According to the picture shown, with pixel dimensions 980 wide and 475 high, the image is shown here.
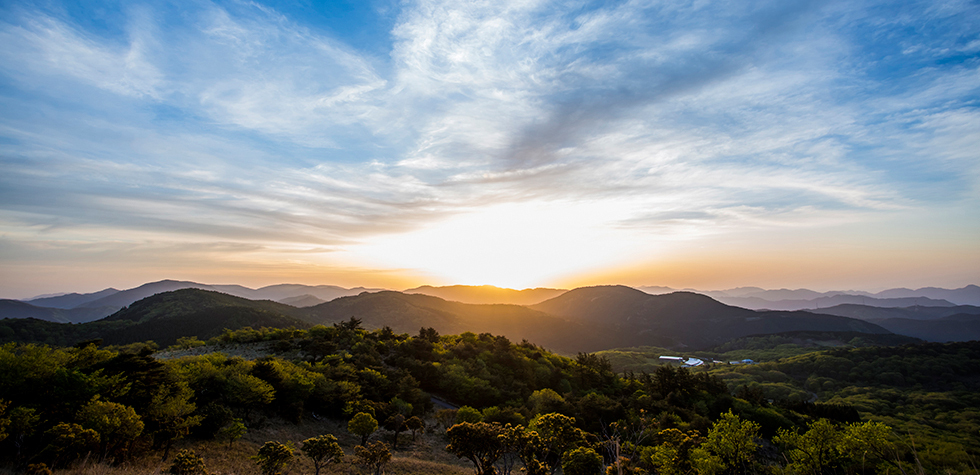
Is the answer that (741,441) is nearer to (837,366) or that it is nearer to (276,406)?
(276,406)

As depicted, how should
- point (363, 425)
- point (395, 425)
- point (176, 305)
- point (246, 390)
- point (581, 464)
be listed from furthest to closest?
point (176, 305) → point (395, 425) → point (246, 390) → point (363, 425) → point (581, 464)

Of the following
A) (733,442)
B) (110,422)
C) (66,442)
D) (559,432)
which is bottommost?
(733,442)

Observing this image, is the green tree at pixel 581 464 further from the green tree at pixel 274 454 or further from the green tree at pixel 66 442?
the green tree at pixel 66 442

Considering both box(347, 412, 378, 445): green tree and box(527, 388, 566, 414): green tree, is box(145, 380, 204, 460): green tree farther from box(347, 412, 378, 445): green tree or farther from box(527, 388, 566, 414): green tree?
box(527, 388, 566, 414): green tree

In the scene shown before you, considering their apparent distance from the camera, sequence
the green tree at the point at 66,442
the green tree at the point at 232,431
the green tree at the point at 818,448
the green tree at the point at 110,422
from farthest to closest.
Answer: the green tree at the point at 232,431 < the green tree at the point at 818,448 < the green tree at the point at 110,422 < the green tree at the point at 66,442

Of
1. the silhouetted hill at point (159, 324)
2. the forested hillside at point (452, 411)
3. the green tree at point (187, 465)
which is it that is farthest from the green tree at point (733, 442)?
the silhouetted hill at point (159, 324)

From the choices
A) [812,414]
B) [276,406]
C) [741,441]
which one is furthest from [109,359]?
[812,414]

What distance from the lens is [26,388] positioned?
23500mm

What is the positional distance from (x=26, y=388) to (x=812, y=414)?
299ft

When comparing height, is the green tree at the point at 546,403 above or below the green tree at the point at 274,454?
below

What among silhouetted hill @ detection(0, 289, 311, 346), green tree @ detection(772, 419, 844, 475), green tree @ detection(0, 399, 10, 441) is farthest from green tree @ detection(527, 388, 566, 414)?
silhouetted hill @ detection(0, 289, 311, 346)

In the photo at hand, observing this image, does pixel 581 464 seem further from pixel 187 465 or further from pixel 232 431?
pixel 232 431

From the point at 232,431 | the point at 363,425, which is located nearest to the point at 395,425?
the point at 363,425

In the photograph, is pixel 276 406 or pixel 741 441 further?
pixel 276 406
